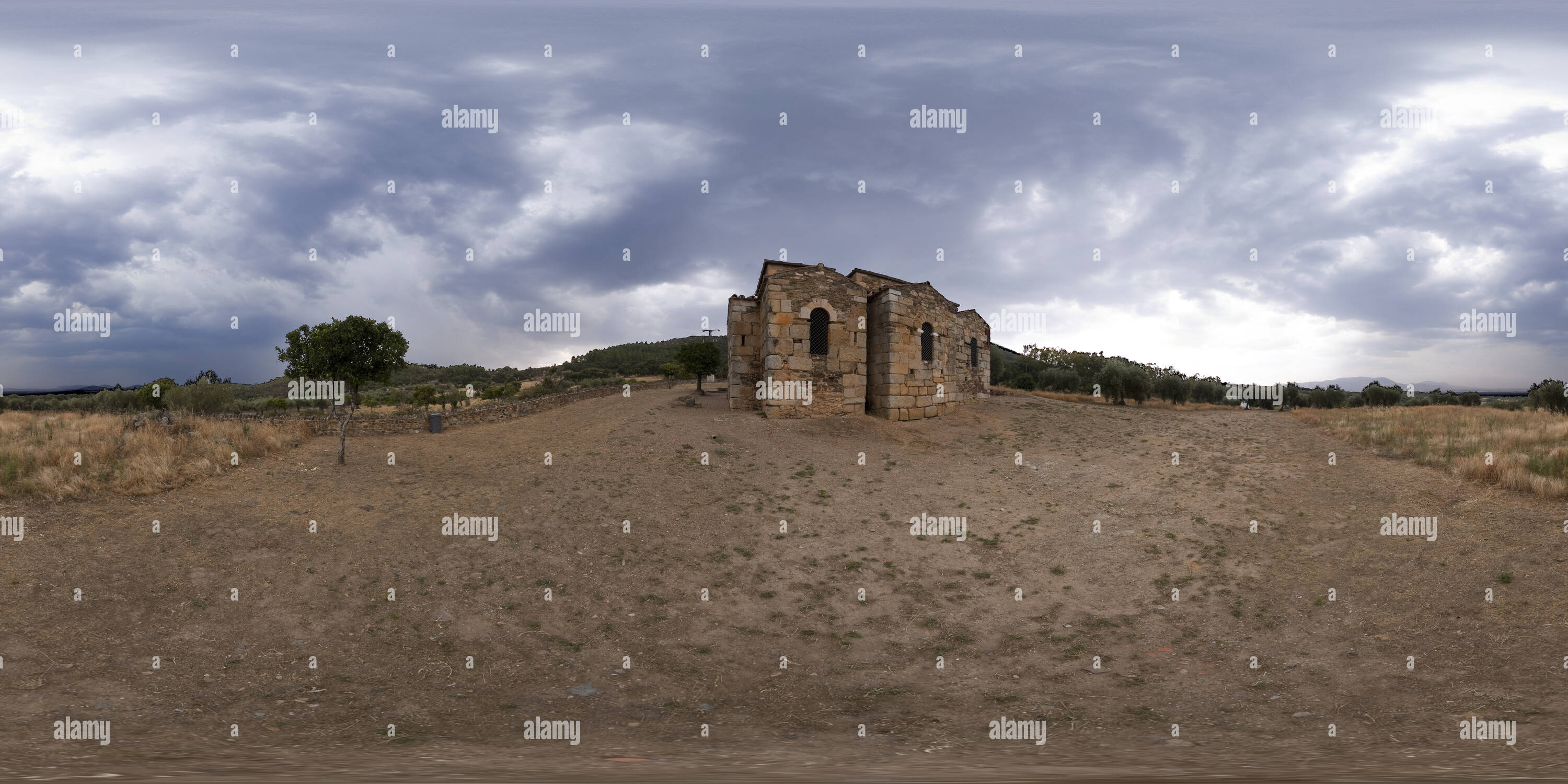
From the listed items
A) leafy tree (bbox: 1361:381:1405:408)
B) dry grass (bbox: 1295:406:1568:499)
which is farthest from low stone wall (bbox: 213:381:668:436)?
leafy tree (bbox: 1361:381:1405:408)

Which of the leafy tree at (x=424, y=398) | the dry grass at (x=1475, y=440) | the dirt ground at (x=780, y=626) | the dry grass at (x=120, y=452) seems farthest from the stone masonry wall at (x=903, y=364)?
the leafy tree at (x=424, y=398)

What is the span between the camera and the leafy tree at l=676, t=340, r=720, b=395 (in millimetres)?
36500

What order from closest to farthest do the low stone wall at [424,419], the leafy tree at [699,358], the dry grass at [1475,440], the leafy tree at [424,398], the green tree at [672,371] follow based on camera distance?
the dry grass at [1475,440], the low stone wall at [424,419], the leafy tree at [424,398], the leafy tree at [699,358], the green tree at [672,371]

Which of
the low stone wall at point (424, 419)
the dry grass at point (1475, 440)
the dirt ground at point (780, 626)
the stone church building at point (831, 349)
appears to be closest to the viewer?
the dirt ground at point (780, 626)

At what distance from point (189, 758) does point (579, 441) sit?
13.6m

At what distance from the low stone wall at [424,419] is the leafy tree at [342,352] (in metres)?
3.57

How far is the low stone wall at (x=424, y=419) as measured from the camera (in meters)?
22.3

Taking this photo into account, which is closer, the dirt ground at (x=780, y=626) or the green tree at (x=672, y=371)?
the dirt ground at (x=780, y=626)

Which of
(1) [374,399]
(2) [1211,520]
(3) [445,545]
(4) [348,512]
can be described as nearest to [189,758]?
(3) [445,545]

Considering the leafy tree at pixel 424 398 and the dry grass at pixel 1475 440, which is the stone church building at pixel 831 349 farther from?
the leafy tree at pixel 424 398

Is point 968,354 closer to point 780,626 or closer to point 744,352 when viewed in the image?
point 744,352

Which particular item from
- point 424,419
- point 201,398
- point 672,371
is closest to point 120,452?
point 424,419

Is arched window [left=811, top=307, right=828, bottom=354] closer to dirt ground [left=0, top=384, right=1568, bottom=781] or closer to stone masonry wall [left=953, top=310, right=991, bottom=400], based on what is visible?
dirt ground [left=0, top=384, right=1568, bottom=781]

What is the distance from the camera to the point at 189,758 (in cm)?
590
